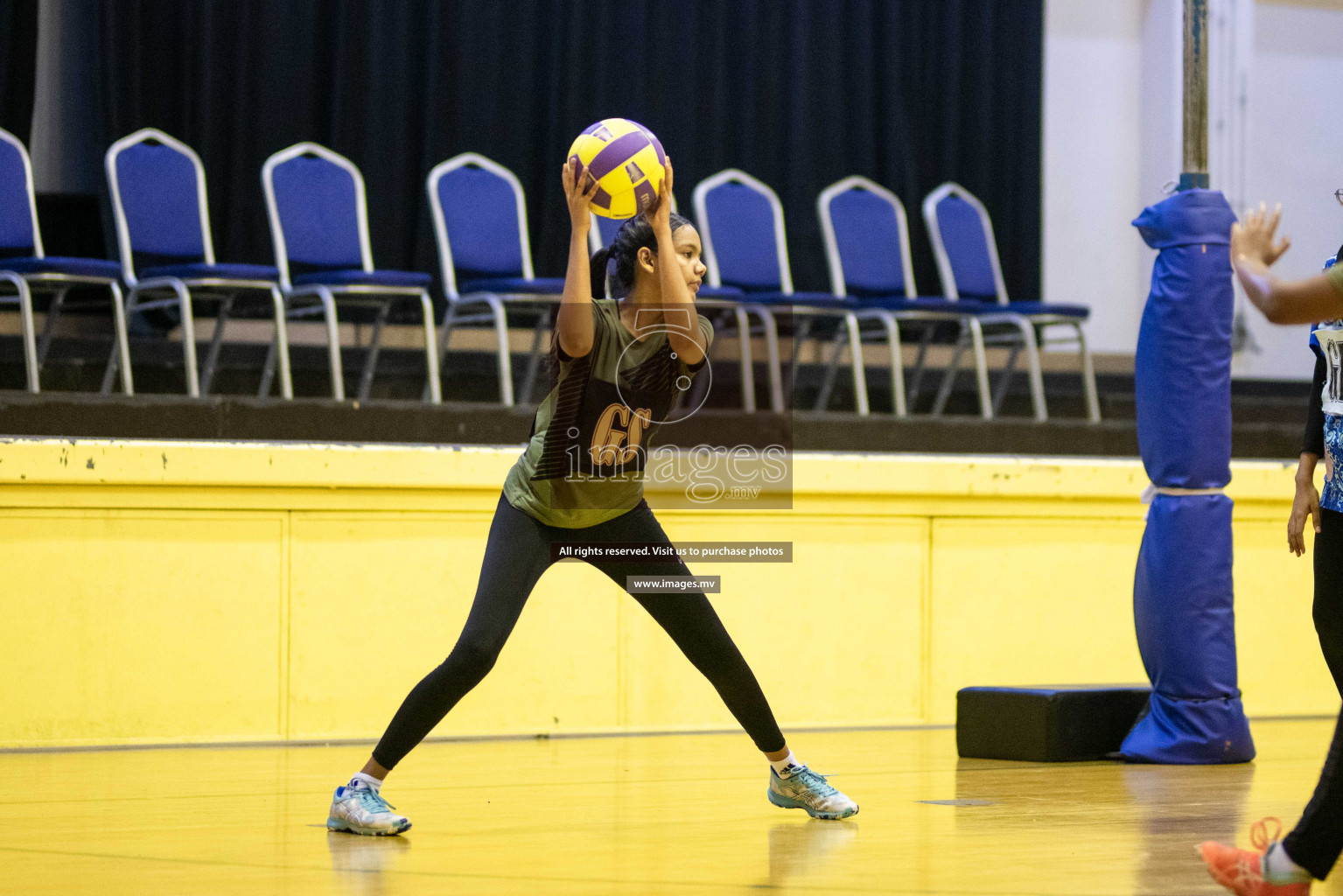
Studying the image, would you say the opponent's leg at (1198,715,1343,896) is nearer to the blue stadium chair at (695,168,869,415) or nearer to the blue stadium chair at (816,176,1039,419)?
the blue stadium chair at (695,168,869,415)

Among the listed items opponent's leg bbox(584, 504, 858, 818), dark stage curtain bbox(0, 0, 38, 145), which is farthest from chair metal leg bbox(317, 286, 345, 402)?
opponent's leg bbox(584, 504, 858, 818)

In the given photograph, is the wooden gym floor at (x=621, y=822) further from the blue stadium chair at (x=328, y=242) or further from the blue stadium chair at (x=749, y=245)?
the blue stadium chair at (x=749, y=245)

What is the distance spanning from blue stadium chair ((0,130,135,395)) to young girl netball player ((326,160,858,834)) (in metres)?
2.88

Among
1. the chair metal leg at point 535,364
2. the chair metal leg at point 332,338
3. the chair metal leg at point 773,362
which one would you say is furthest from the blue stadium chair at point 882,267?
the chair metal leg at point 332,338

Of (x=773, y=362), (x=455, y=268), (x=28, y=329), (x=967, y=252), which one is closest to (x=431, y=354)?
(x=455, y=268)

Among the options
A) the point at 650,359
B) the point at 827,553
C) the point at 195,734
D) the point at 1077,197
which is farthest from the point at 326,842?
the point at 1077,197

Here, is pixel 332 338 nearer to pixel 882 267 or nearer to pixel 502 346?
pixel 502 346

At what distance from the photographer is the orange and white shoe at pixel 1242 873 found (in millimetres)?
2109

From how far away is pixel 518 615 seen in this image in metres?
2.82

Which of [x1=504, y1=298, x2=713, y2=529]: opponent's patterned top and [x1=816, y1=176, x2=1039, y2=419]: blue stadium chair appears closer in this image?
[x1=504, y1=298, x2=713, y2=529]: opponent's patterned top

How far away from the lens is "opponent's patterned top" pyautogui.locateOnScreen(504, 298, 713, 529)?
9.16ft

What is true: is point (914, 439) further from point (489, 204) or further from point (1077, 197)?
point (1077, 197)

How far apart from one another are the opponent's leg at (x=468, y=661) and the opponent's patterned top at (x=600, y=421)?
0.20ft

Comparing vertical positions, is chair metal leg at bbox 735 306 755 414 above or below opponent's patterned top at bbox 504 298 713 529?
above
